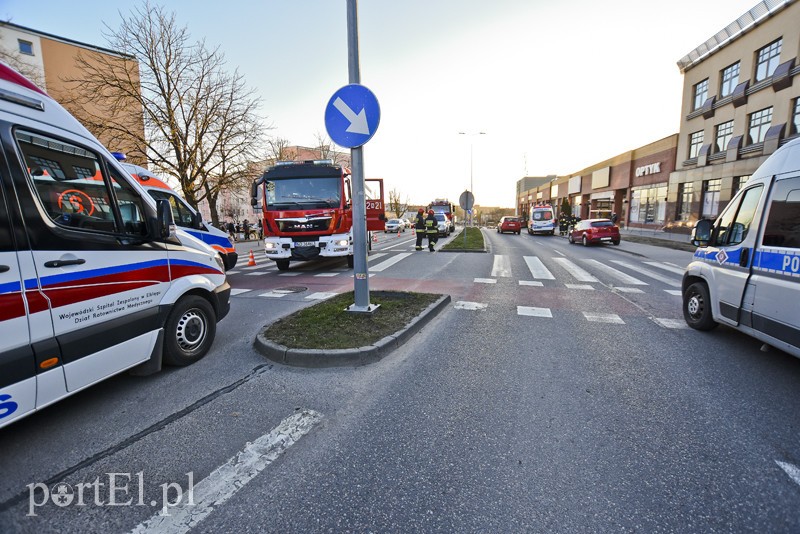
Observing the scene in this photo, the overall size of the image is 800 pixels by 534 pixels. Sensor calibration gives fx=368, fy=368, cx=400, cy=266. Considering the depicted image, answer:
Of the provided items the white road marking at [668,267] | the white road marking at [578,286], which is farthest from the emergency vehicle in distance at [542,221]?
the white road marking at [578,286]

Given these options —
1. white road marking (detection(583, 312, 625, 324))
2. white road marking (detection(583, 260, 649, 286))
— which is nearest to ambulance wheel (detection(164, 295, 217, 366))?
white road marking (detection(583, 312, 625, 324))

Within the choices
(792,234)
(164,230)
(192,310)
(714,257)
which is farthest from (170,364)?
(714,257)

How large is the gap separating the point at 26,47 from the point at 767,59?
63196mm

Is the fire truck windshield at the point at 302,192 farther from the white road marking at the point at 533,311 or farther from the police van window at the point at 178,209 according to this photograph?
the white road marking at the point at 533,311

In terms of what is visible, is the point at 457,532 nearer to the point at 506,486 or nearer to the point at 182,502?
the point at 506,486

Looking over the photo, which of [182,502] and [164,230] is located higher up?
[164,230]

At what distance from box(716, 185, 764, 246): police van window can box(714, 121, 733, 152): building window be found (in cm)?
2729

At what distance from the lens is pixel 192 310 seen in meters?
4.14

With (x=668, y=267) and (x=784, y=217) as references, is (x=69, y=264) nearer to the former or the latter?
(x=784, y=217)

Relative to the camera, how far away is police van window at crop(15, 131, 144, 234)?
2672 millimetres

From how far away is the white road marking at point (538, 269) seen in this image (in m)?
10.4

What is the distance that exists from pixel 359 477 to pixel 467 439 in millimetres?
876

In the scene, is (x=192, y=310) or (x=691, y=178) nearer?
(x=192, y=310)

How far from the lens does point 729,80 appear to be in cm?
2519
